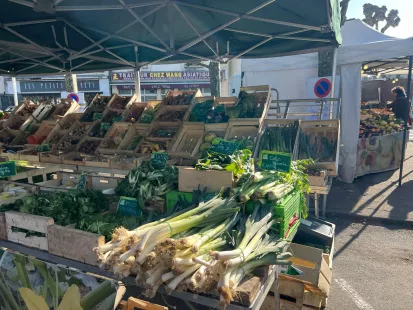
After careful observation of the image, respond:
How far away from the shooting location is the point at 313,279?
2.92 metres

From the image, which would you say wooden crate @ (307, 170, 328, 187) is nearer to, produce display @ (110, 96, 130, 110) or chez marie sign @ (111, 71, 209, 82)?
produce display @ (110, 96, 130, 110)

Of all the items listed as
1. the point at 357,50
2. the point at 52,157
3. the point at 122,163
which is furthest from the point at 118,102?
the point at 357,50

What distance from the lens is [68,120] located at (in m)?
6.91

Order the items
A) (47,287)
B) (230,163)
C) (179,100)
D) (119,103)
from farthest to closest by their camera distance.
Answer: (119,103), (179,100), (230,163), (47,287)

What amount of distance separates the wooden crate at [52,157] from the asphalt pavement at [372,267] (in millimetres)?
4552

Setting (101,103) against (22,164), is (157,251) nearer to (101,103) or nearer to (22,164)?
(22,164)

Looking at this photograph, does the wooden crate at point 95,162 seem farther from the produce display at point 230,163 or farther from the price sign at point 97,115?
the produce display at point 230,163

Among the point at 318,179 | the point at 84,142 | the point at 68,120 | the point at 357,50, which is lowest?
the point at 318,179

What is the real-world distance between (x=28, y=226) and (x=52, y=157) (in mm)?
2962

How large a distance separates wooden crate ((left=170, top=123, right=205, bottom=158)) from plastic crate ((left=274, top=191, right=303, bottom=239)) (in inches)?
82.8

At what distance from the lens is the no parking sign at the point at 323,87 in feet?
25.5

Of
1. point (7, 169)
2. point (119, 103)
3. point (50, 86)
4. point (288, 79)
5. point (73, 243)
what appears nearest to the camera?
point (73, 243)

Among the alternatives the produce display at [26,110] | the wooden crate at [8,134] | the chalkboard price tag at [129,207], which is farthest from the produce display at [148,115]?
the produce display at [26,110]

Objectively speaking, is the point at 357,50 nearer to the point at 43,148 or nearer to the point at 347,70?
the point at 347,70
